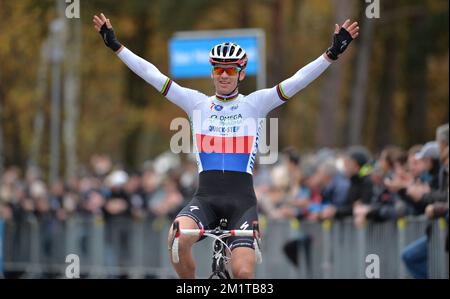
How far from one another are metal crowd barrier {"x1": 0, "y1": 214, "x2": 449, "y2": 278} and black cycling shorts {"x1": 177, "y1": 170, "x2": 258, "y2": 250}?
440 cm

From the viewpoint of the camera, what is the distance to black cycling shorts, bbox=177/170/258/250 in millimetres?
10688

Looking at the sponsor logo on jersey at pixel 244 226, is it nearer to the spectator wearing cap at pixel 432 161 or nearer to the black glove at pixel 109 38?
the black glove at pixel 109 38

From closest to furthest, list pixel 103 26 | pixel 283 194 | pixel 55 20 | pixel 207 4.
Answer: pixel 103 26
pixel 283 194
pixel 55 20
pixel 207 4

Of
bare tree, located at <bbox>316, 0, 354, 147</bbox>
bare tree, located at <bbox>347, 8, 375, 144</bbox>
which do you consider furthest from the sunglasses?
bare tree, located at <bbox>347, 8, 375, 144</bbox>

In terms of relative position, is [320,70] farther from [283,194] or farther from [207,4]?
[207,4]

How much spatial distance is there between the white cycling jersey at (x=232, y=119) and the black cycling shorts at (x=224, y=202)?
89 millimetres

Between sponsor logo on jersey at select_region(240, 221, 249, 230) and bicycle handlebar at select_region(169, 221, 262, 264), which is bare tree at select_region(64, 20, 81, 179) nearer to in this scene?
sponsor logo on jersey at select_region(240, 221, 249, 230)

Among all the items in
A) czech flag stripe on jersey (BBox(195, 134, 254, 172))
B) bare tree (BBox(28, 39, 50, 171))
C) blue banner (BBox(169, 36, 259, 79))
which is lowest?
czech flag stripe on jersey (BBox(195, 134, 254, 172))

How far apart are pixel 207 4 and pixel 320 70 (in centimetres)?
2643

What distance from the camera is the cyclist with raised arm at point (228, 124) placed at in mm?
10859

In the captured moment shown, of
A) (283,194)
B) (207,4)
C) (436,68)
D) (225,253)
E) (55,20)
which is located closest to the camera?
(225,253)

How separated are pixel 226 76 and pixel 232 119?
15.4 inches
